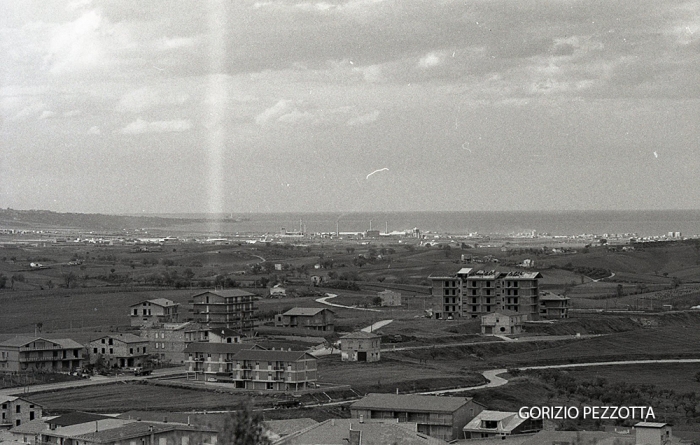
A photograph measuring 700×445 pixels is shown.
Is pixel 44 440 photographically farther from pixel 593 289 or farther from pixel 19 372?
pixel 593 289

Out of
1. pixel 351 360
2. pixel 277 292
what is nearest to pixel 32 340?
pixel 351 360

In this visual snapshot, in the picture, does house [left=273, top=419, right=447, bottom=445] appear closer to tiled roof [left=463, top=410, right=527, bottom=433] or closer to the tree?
tiled roof [left=463, top=410, right=527, bottom=433]

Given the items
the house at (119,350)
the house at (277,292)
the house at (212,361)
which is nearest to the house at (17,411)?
the house at (212,361)

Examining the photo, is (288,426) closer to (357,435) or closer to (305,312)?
(357,435)

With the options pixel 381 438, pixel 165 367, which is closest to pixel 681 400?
pixel 381 438

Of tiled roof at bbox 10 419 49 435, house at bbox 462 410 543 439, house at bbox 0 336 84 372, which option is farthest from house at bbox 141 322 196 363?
house at bbox 462 410 543 439
